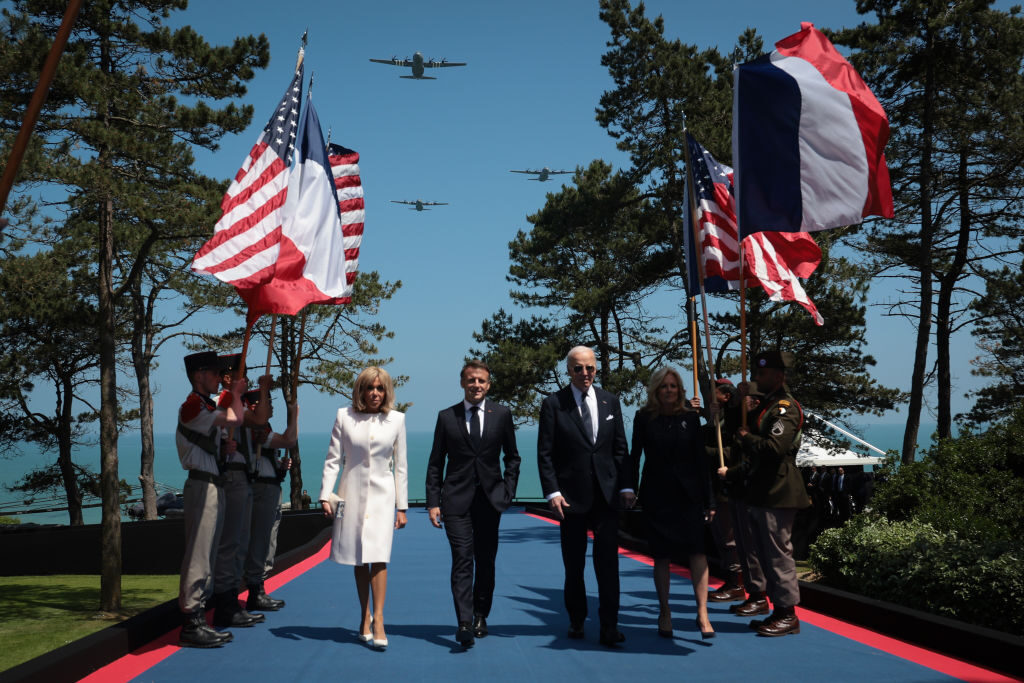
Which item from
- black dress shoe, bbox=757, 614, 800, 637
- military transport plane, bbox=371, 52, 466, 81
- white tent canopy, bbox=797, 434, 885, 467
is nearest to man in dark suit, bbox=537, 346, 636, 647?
black dress shoe, bbox=757, 614, 800, 637

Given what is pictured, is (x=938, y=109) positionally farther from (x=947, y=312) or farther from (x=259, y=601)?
(x=259, y=601)

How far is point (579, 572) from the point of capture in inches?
263

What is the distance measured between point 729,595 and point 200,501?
4874mm

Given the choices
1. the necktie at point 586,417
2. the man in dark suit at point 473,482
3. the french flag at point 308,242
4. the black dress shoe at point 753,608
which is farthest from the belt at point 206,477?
the black dress shoe at point 753,608

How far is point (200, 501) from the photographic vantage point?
21.1ft

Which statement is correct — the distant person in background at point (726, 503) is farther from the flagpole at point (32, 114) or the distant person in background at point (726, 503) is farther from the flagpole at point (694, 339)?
the flagpole at point (32, 114)

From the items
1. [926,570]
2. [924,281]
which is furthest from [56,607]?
[924,281]

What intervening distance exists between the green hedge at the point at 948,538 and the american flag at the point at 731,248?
2.66 metres

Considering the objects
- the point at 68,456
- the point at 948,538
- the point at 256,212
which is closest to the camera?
the point at 256,212

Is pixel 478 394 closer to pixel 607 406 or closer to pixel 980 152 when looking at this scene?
pixel 607 406

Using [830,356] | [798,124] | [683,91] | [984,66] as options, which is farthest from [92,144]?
[830,356]

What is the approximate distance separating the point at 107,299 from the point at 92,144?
248cm

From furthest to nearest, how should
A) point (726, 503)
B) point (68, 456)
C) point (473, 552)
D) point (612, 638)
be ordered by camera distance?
point (68, 456), point (726, 503), point (473, 552), point (612, 638)

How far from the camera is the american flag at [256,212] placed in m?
6.95
